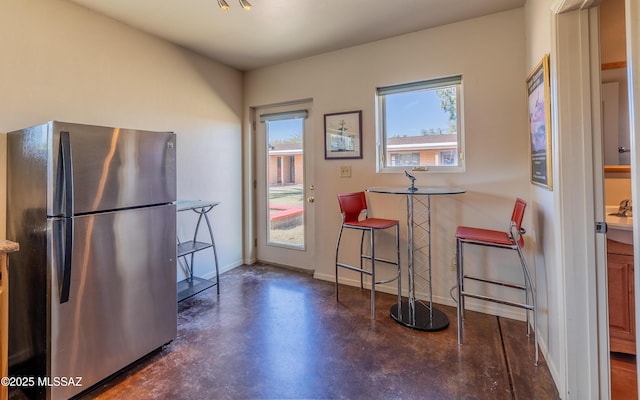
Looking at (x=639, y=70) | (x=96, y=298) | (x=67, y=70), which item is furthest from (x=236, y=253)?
(x=639, y=70)

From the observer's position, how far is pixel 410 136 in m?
2.88

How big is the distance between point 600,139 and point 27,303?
10.6ft

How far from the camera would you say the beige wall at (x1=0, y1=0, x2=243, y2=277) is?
1.95m

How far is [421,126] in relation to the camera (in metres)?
2.84

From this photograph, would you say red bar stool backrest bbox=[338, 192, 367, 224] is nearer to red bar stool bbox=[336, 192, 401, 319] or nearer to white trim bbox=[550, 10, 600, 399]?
red bar stool bbox=[336, 192, 401, 319]

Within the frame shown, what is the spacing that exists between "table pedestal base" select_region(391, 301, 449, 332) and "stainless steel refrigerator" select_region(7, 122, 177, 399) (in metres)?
1.83

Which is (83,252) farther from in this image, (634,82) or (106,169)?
(634,82)

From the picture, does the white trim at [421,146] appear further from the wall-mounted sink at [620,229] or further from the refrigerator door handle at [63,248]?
the refrigerator door handle at [63,248]

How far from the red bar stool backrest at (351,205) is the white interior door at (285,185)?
739 millimetres

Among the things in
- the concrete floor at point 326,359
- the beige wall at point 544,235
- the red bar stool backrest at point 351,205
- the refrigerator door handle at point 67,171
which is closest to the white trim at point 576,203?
the beige wall at point 544,235

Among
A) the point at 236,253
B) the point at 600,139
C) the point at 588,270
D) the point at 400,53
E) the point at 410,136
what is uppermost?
the point at 400,53

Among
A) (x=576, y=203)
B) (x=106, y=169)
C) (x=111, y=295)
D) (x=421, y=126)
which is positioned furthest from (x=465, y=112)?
(x=111, y=295)

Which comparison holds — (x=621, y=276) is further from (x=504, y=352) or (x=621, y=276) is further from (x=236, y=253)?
(x=236, y=253)

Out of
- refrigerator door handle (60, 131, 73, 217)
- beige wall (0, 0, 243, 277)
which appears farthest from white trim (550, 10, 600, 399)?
beige wall (0, 0, 243, 277)
